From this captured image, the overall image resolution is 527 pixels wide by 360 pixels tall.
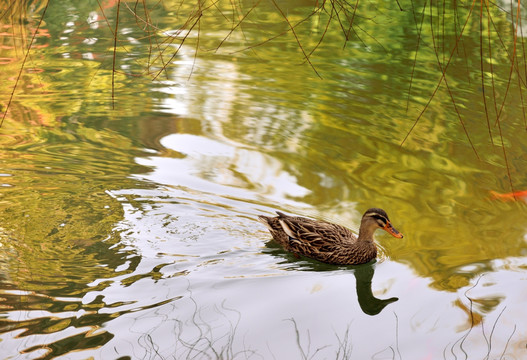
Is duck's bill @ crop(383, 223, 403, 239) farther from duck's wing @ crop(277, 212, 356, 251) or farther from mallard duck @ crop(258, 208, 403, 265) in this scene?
duck's wing @ crop(277, 212, 356, 251)

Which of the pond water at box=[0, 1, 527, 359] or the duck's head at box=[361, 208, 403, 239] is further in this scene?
the duck's head at box=[361, 208, 403, 239]

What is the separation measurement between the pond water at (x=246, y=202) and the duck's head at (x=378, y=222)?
0.19 m

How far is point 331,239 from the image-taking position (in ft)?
16.7

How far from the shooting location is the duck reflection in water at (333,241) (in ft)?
16.5

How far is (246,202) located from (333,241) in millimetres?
863

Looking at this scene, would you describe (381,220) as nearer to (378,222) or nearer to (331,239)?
(378,222)

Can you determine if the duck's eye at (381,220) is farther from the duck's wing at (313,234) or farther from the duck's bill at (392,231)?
the duck's wing at (313,234)

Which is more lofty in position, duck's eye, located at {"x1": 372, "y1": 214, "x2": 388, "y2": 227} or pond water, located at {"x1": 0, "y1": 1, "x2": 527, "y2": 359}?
duck's eye, located at {"x1": 372, "y1": 214, "x2": 388, "y2": 227}

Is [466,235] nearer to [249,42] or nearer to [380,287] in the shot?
[380,287]

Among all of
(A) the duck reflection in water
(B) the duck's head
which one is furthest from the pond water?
(B) the duck's head

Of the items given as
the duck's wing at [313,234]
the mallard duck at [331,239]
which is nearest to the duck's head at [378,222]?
the mallard duck at [331,239]

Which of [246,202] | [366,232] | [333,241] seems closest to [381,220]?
[366,232]

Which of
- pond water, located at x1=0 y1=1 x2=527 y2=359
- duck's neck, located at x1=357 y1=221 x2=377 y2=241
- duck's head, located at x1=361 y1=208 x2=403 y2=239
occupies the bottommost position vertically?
pond water, located at x1=0 y1=1 x2=527 y2=359

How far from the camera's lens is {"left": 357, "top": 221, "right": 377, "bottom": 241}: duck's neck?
5.08 metres
